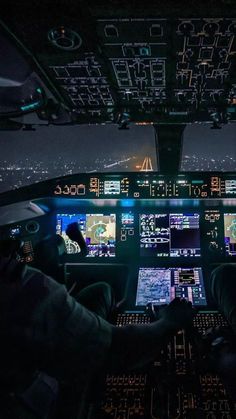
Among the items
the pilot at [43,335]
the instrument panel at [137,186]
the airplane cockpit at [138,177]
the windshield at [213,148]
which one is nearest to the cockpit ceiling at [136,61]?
the airplane cockpit at [138,177]

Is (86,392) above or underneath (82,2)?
underneath

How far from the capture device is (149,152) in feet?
11.0

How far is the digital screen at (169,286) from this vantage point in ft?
8.18

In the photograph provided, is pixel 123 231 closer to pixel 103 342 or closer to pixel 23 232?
pixel 23 232

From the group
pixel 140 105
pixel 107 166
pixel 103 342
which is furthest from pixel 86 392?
pixel 107 166

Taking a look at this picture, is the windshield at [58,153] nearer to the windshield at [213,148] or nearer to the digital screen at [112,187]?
the windshield at [213,148]

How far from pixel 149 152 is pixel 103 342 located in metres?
2.60

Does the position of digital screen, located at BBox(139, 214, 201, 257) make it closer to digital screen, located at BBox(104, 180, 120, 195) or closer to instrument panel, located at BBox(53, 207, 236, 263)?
instrument panel, located at BBox(53, 207, 236, 263)

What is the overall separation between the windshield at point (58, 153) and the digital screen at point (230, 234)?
133 cm

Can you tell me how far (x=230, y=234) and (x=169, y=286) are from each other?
642 mm

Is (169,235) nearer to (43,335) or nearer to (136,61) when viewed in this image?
(136,61)

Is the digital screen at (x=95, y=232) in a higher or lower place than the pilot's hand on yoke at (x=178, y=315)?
higher

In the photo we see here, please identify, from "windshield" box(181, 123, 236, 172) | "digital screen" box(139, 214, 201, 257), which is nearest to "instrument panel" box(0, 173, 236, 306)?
"digital screen" box(139, 214, 201, 257)

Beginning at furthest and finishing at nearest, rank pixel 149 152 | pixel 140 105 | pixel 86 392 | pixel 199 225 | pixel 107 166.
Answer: pixel 107 166 < pixel 149 152 < pixel 199 225 < pixel 140 105 < pixel 86 392
